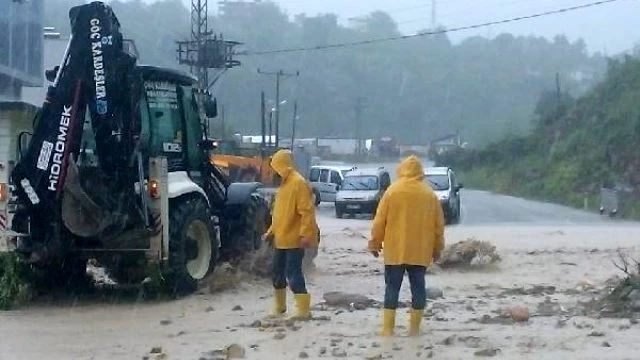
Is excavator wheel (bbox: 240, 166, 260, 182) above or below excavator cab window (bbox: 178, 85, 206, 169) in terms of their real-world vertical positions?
below

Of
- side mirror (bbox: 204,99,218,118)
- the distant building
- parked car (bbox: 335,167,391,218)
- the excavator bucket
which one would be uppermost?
the distant building

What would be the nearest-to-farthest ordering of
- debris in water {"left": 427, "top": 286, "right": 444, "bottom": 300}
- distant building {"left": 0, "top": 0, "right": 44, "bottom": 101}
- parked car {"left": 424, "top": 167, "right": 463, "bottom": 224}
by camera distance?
debris in water {"left": 427, "top": 286, "right": 444, "bottom": 300}, distant building {"left": 0, "top": 0, "right": 44, "bottom": 101}, parked car {"left": 424, "top": 167, "right": 463, "bottom": 224}

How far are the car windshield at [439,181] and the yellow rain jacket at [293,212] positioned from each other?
1014 inches

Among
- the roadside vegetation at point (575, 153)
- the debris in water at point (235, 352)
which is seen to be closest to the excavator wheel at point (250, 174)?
the roadside vegetation at point (575, 153)

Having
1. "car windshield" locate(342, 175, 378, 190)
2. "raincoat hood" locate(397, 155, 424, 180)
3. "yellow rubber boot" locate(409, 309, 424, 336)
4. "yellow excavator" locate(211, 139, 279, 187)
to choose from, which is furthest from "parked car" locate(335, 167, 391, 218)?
"yellow rubber boot" locate(409, 309, 424, 336)

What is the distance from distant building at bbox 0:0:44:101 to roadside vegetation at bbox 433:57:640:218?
2323 cm

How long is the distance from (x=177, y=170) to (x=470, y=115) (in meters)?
94.7

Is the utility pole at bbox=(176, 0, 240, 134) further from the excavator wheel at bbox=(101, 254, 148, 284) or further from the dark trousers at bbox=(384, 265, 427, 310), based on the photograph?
the dark trousers at bbox=(384, 265, 427, 310)

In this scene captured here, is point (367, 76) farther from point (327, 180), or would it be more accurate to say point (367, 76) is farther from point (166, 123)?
point (166, 123)

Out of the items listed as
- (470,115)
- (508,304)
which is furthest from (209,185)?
(470,115)

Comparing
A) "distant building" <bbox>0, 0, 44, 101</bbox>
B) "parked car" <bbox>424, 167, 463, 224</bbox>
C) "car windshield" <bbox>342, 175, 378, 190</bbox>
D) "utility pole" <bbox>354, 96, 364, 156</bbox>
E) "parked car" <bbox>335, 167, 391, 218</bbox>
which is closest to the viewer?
"distant building" <bbox>0, 0, 44, 101</bbox>

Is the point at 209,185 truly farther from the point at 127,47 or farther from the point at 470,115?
the point at 470,115

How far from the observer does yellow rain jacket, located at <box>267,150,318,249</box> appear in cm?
1280

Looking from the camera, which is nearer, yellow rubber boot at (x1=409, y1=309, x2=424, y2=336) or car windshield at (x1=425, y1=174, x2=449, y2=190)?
yellow rubber boot at (x1=409, y1=309, x2=424, y2=336)
